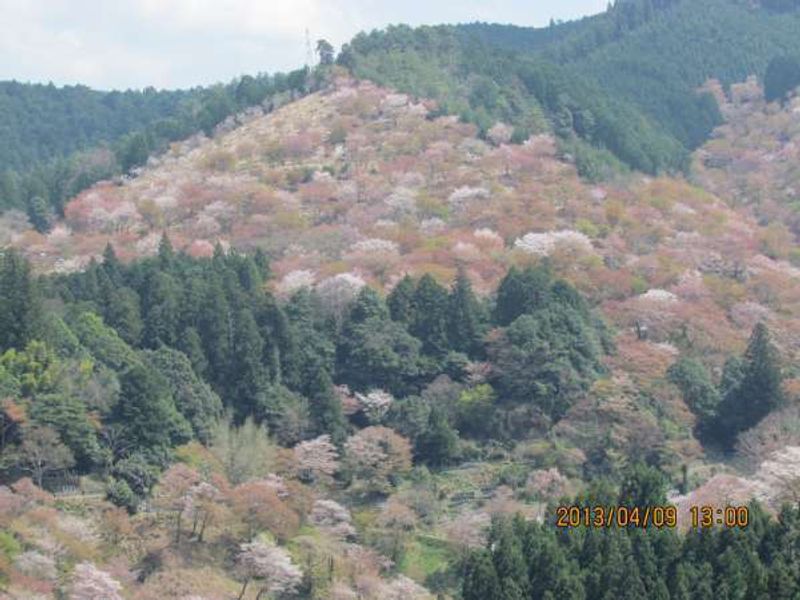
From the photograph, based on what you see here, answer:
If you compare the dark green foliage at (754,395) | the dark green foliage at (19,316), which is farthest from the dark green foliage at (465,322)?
the dark green foliage at (19,316)

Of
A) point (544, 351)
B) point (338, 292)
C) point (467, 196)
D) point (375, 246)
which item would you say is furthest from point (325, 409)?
point (467, 196)

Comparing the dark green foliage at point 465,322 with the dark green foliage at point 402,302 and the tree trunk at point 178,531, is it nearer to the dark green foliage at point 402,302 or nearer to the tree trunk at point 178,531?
the dark green foliage at point 402,302

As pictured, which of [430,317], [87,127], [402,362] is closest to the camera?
[402,362]

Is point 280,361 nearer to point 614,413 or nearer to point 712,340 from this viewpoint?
point 614,413

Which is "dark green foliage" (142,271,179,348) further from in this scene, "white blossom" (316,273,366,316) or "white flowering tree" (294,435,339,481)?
"white flowering tree" (294,435,339,481)

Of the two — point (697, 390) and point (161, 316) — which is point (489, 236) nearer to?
point (697, 390)

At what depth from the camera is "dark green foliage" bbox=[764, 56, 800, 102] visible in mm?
104500

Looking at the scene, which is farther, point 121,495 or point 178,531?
point 121,495

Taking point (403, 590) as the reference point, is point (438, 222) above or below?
above

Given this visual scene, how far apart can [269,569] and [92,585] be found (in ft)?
17.6

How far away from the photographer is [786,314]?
6341 centimetres

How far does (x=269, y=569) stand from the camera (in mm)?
41281

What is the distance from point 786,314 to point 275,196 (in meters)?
26.6

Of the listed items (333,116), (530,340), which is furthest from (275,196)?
(530,340)
